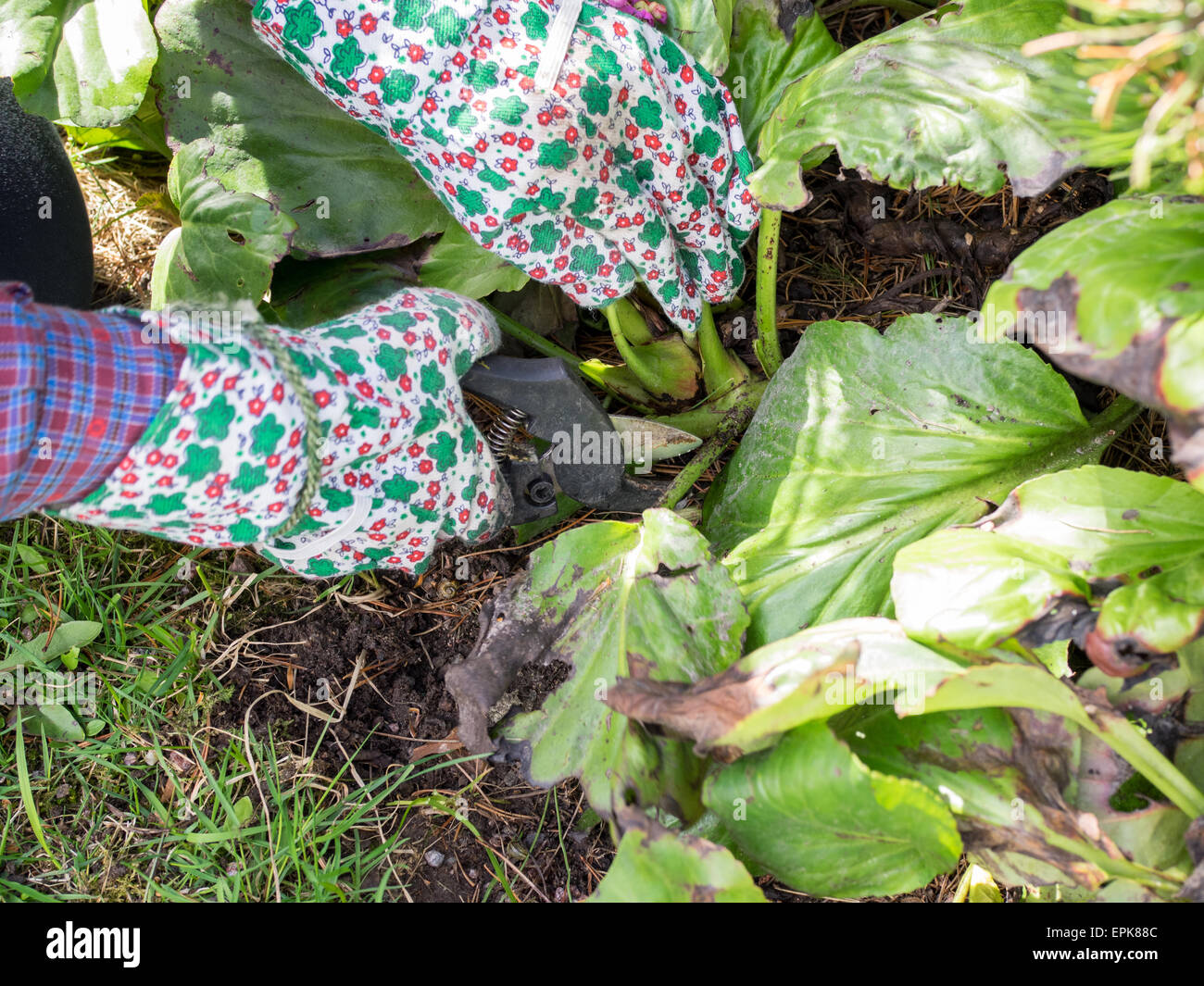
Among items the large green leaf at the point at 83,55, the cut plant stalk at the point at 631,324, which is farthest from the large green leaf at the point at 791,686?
the large green leaf at the point at 83,55

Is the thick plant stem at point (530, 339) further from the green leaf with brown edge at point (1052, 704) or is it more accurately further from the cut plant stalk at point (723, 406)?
the green leaf with brown edge at point (1052, 704)

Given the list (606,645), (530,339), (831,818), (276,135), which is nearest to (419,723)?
(606,645)

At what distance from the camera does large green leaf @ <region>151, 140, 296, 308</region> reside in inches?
59.1

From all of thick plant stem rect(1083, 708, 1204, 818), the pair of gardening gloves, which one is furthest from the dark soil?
thick plant stem rect(1083, 708, 1204, 818)

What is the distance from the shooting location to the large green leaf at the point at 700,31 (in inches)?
59.9

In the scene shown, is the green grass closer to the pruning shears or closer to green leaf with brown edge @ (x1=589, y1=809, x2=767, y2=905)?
the pruning shears

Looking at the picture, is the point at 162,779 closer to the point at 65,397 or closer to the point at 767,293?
the point at 65,397

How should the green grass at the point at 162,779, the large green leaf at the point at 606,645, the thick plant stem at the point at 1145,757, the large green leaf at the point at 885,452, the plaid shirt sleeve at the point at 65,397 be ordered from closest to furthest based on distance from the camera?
1. the plaid shirt sleeve at the point at 65,397
2. the thick plant stem at the point at 1145,757
3. the large green leaf at the point at 606,645
4. the large green leaf at the point at 885,452
5. the green grass at the point at 162,779

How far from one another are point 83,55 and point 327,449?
84cm

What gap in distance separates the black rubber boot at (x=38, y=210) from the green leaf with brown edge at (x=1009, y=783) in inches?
66.3

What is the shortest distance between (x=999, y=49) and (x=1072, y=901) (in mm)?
1183

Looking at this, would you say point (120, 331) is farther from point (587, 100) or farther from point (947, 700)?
point (947, 700)

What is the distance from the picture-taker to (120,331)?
1032 mm
